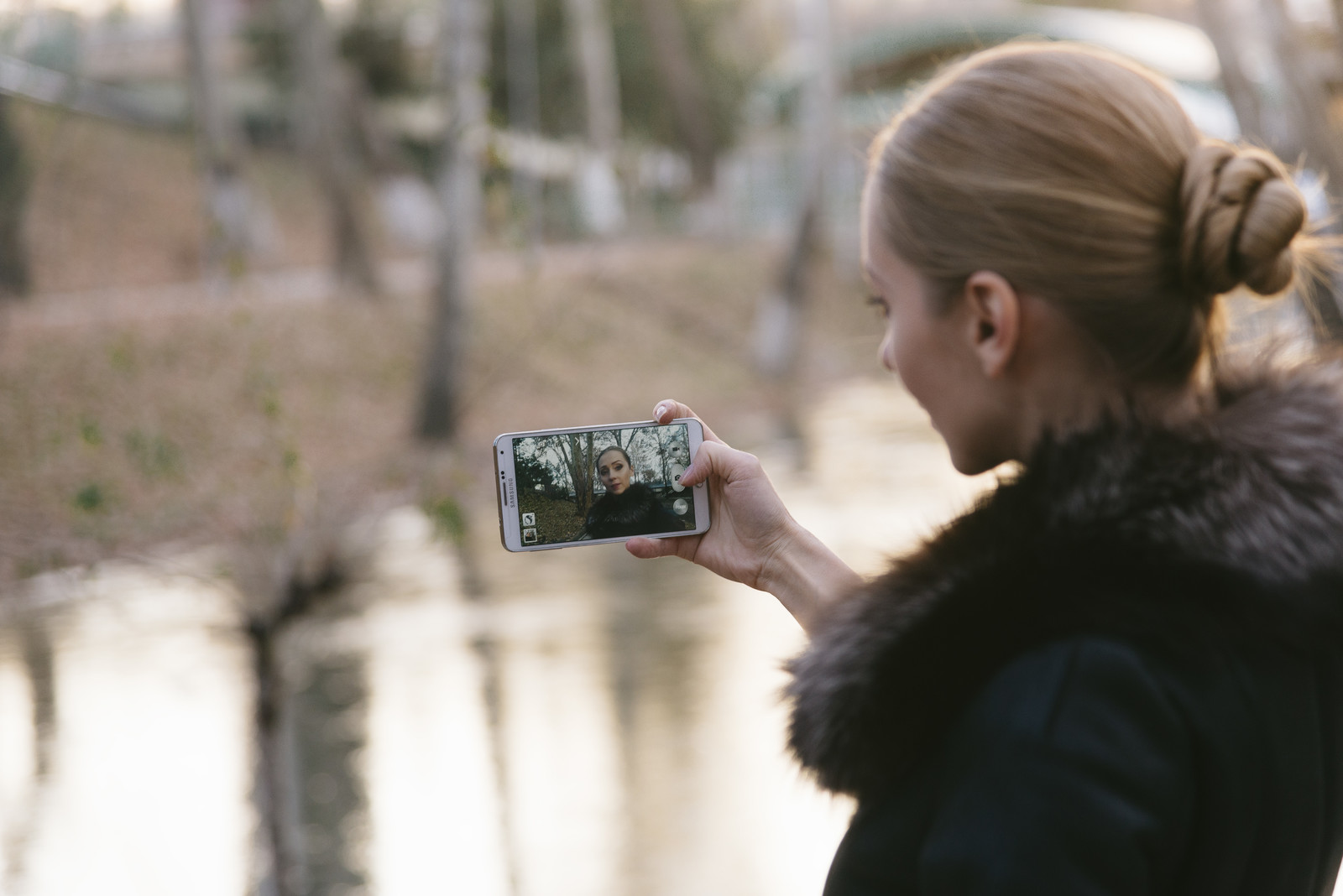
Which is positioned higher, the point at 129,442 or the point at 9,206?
the point at 9,206

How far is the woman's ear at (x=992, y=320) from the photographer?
4.42 ft

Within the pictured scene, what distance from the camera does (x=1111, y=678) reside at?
1149 millimetres

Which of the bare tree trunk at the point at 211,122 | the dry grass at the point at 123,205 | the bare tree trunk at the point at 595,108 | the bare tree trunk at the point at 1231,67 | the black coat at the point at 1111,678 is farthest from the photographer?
the bare tree trunk at the point at 595,108

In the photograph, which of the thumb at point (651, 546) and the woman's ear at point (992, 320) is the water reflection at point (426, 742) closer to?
the thumb at point (651, 546)

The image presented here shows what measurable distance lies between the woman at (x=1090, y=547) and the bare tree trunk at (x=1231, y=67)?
319 inches

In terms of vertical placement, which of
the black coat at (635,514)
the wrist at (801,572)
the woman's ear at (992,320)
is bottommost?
the wrist at (801,572)

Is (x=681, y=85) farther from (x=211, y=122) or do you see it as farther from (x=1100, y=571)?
(x=1100, y=571)

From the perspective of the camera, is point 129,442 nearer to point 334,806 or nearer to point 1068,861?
point 334,806

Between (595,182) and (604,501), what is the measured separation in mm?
28413

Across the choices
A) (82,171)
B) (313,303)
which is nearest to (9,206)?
(313,303)

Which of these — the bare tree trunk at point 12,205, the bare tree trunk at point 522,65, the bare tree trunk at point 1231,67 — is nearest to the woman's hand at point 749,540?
the bare tree trunk at point 1231,67

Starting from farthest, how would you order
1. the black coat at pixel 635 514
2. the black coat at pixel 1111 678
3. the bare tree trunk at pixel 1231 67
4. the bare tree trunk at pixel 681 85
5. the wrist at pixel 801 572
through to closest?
the bare tree trunk at pixel 681 85 < the bare tree trunk at pixel 1231 67 < the black coat at pixel 635 514 < the wrist at pixel 801 572 < the black coat at pixel 1111 678

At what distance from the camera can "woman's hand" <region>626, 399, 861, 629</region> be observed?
6.49 ft

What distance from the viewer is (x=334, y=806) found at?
18.2 ft
